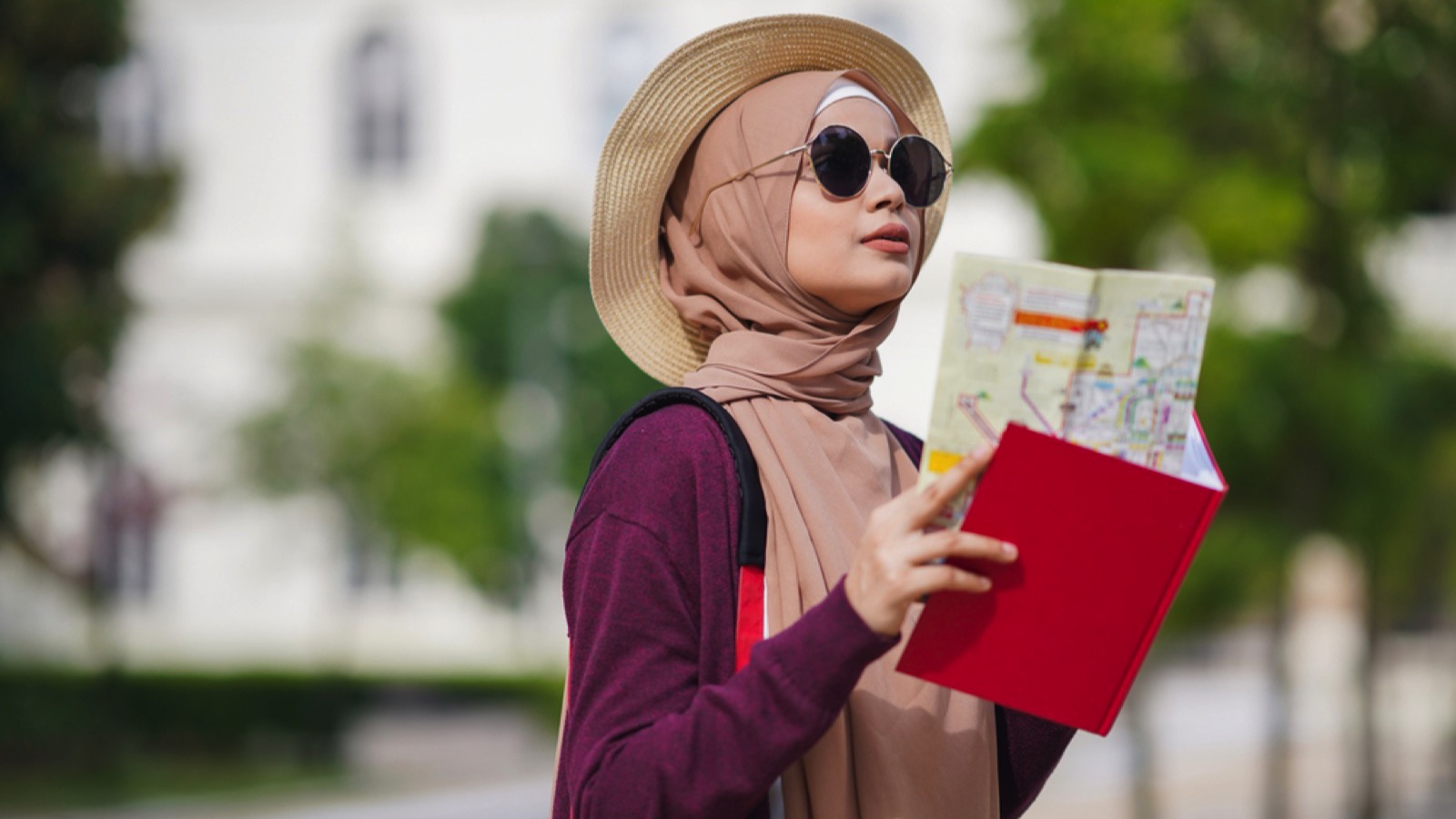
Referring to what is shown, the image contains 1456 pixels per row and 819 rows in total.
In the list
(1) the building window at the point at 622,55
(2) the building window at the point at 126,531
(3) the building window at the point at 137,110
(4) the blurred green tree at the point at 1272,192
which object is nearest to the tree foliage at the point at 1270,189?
(4) the blurred green tree at the point at 1272,192

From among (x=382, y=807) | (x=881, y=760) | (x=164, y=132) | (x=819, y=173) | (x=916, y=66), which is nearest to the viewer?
(x=881, y=760)

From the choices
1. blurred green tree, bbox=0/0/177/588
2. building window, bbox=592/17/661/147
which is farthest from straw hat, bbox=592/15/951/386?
building window, bbox=592/17/661/147

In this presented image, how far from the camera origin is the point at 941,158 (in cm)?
229

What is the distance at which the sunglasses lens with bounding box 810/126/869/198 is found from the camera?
218 centimetres

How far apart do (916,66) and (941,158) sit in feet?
1.14

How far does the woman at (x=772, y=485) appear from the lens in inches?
70.1

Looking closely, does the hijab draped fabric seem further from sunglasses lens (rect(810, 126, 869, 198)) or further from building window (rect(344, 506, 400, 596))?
building window (rect(344, 506, 400, 596))

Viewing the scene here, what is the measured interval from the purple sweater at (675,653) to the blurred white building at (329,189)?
2555 centimetres

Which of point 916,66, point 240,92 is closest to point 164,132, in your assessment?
point 240,92

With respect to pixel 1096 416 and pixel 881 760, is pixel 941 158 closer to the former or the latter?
pixel 1096 416

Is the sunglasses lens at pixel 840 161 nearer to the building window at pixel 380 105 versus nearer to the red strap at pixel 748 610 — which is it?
the red strap at pixel 748 610

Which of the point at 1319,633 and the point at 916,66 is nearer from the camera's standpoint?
the point at 916,66

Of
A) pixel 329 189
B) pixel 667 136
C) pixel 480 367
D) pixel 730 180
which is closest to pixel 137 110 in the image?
pixel 329 189

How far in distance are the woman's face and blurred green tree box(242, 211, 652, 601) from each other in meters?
16.0
